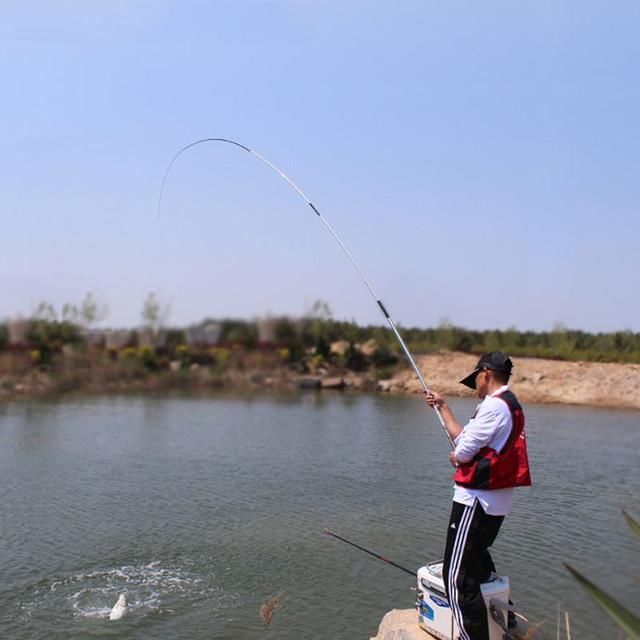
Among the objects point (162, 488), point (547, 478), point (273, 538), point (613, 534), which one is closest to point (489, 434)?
point (273, 538)

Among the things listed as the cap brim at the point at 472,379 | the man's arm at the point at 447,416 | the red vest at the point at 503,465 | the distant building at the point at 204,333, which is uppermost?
the distant building at the point at 204,333

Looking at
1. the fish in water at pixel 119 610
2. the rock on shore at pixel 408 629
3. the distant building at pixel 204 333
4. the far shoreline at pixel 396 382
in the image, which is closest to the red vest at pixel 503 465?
the rock on shore at pixel 408 629

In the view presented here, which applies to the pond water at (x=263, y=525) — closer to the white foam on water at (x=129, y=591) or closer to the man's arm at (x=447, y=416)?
the white foam on water at (x=129, y=591)

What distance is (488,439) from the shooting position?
4457 mm

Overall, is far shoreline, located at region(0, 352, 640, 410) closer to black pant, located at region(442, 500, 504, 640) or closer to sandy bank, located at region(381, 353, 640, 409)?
sandy bank, located at region(381, 353, 640, 409)

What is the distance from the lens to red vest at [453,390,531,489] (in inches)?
176

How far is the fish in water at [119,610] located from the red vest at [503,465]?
185 inches

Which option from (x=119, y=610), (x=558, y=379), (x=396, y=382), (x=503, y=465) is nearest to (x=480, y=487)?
(x=503, y=465)

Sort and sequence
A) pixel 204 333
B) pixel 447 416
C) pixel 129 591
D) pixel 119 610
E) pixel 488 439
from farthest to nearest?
pixel 204 333, pixel 129 591, pixel 119 610, pixel 447 416, pixel 488 439

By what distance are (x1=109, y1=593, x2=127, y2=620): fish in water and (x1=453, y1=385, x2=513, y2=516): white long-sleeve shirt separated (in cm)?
466

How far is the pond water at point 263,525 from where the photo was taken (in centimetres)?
786

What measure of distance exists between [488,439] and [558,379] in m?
28.4

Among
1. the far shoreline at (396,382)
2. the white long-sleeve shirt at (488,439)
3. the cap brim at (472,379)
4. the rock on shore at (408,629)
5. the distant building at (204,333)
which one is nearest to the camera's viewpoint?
the white long-sleeve shirt at (488,439)

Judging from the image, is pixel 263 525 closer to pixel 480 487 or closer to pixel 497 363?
pixel 480 487
